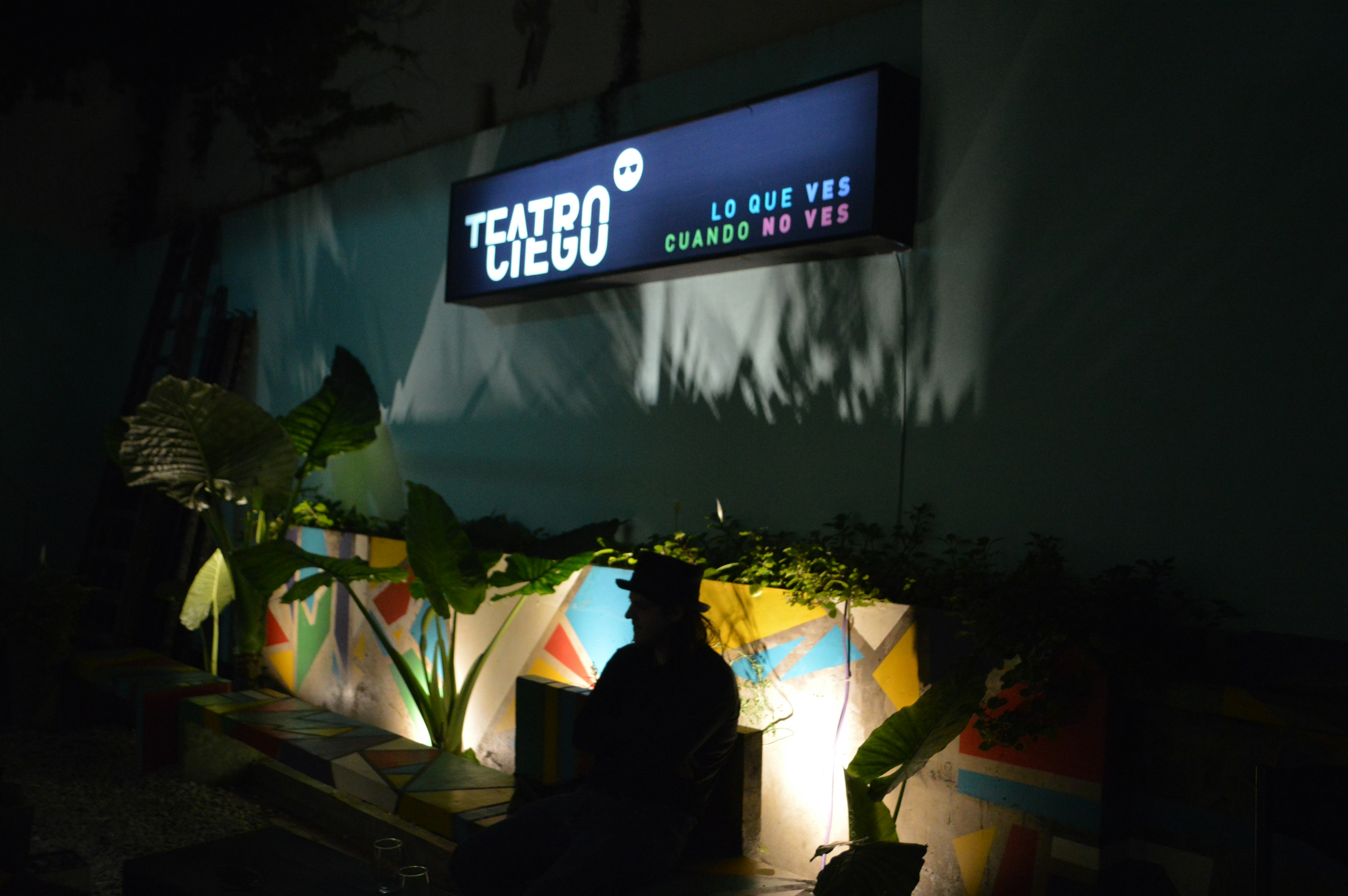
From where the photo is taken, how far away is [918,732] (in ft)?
7.42

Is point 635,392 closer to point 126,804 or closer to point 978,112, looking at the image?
point 978,112

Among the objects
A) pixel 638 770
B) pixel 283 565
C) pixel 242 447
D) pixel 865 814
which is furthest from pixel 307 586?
pixel 865 814

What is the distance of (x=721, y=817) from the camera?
9.18 ft

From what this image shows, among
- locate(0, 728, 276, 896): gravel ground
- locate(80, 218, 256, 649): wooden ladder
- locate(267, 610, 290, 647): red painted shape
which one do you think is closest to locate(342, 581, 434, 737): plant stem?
locate(0, 728, 276, 896): gravel ground

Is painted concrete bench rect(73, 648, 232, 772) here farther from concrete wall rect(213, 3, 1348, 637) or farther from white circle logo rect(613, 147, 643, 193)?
white circle logo rect(613, 147, 643, 193)

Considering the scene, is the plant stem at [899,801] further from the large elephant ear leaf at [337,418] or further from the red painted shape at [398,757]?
the large elephant ear leaf at [337,418]

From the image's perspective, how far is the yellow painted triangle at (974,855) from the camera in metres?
2.53

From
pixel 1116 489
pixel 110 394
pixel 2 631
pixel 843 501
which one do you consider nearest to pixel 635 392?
pixel 843 501

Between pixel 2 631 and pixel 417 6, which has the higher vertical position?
pixel 417 6

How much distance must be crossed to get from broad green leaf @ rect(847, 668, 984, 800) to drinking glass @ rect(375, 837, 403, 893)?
3.33 ft

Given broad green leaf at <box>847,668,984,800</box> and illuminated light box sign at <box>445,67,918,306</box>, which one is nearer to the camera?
broad green leaf at <box>847,668,984,800</box>

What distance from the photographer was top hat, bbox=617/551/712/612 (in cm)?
274

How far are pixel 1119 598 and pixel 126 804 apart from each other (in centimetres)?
375

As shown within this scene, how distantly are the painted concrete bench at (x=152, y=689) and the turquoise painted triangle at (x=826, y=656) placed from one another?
2976mm
